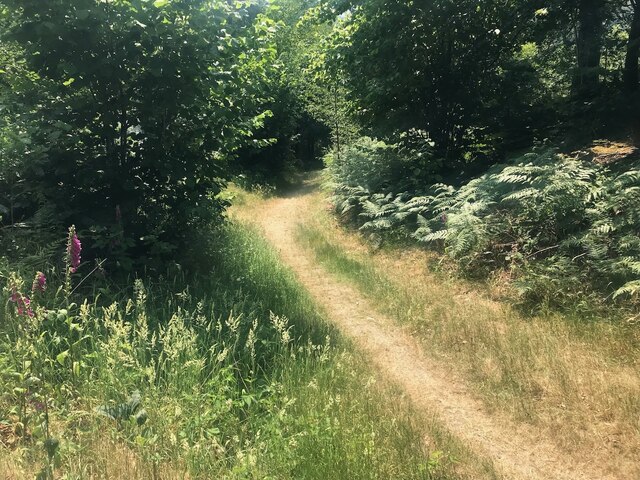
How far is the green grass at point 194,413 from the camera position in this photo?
284 centimetres

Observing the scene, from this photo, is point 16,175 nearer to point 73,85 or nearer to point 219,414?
point 73,85

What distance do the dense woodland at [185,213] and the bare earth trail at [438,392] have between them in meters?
0.86

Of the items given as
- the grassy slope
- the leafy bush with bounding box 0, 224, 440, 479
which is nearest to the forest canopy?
the leafy bush with bounding box 0, 224, 440, 479

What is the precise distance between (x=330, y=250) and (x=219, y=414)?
23.5 ft

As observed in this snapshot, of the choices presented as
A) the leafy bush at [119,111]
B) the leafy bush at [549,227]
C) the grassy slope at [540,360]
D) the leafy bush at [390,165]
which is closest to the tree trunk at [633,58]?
the leafy bush at [549,227]

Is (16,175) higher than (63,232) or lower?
higher

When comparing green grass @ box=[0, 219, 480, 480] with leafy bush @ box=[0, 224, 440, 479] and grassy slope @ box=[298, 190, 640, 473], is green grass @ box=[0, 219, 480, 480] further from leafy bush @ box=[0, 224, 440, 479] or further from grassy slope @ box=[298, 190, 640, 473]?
grassy slope @ box=[298, 190, 640, 473]

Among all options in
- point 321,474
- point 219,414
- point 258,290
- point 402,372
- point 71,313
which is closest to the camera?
point 321,474

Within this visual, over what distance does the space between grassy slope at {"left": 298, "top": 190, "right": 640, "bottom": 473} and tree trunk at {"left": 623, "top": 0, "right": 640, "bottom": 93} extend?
22.8 ft

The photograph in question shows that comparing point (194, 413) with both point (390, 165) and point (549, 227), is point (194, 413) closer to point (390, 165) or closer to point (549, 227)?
point (549, 227)

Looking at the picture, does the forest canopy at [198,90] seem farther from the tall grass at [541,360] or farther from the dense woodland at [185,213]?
the tall grass at [541,360]

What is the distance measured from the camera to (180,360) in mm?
3902

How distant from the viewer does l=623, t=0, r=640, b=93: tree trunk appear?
33.1ft

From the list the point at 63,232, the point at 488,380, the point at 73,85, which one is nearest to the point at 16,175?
the point at 63,232
